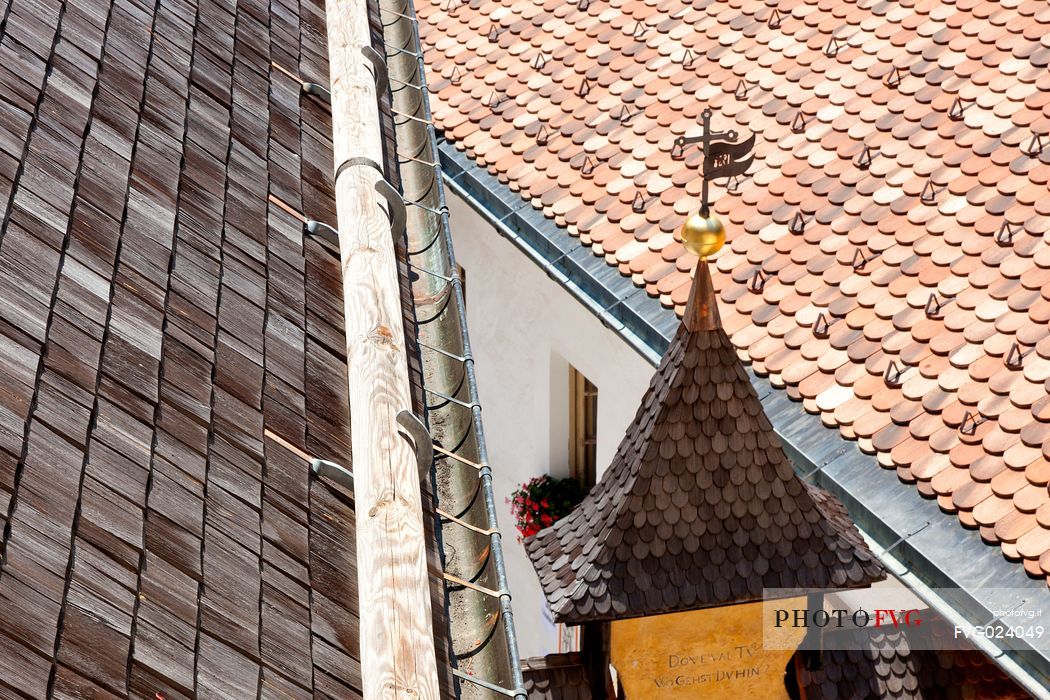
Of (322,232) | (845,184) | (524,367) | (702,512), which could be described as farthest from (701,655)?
(524,367)

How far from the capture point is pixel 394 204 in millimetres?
5422

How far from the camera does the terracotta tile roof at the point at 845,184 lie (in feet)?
24.6

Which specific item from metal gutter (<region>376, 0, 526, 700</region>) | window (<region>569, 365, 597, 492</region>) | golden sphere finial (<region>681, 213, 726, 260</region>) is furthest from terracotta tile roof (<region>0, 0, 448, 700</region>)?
window (<region>569, 365, 597, 492</region>)

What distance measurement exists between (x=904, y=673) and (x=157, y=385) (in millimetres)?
4594

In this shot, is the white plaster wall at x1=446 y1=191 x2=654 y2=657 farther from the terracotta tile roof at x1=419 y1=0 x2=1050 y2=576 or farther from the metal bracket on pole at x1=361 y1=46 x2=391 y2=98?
the metal bracket on pole at x1=361 y1=46 x2=391 y2=98

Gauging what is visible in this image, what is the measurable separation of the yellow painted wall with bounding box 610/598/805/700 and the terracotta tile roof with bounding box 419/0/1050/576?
1402 millimetres

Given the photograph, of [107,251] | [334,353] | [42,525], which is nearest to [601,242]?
[334,353]

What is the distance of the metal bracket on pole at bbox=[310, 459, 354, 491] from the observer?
383 cm

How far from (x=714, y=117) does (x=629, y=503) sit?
4.86 m

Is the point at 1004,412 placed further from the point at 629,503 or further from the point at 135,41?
the point at 135,41

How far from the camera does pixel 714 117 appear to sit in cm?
1009

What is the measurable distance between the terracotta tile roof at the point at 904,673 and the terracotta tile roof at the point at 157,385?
10.5 ft

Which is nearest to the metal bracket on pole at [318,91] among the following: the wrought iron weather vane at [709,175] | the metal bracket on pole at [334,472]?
the wrought iron weather vane at [709,175]

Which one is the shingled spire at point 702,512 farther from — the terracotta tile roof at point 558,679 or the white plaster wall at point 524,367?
the white plaster wall at point 524,367
